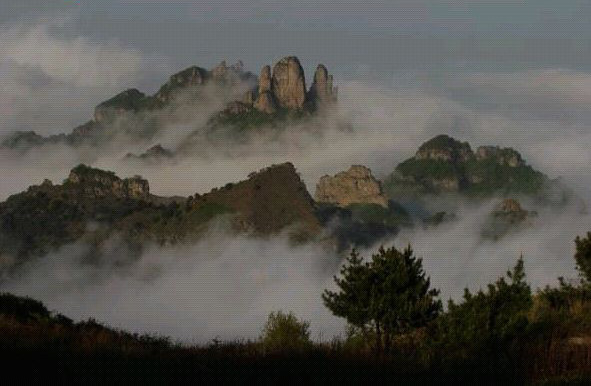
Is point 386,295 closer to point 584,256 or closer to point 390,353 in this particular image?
point 584,256

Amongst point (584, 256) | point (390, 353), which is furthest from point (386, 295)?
point (390, 353)

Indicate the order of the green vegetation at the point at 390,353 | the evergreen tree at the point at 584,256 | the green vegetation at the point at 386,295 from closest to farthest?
the green vegetation at the point at 390,353 < the evergreen tree at the point at 584,256 < the green vegetation at the point at 386,295

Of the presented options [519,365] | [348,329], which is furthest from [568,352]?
[348,329]

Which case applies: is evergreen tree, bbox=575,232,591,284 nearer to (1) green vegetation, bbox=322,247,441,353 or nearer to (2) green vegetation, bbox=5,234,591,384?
(2) green vegetation, bbox=5,234,591,384

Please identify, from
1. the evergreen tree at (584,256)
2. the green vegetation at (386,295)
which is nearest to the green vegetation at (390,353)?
the evergreen tree at (584,256)

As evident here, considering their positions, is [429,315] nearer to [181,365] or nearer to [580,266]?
[580,266]

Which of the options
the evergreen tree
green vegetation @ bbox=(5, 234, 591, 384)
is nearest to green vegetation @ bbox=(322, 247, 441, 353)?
the evergreen tree

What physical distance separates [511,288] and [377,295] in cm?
1532

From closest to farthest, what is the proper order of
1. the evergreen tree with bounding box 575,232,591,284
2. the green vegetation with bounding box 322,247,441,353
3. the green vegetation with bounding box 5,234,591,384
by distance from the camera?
the green vegetation with bounding box 5,234,591,384 < the evergreen tree with bounding box 575,232,591,284 < the green vegetation with bounding box 322,247,441,353

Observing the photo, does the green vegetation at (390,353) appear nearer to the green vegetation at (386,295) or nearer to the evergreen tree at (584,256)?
the evergreen tree at (584,256)

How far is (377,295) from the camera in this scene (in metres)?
46.1

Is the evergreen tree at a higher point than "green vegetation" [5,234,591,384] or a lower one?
higher

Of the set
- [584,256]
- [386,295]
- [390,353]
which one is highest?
[584,256]

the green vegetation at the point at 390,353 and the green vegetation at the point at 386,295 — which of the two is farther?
the green vegetation at the point at 386,295
